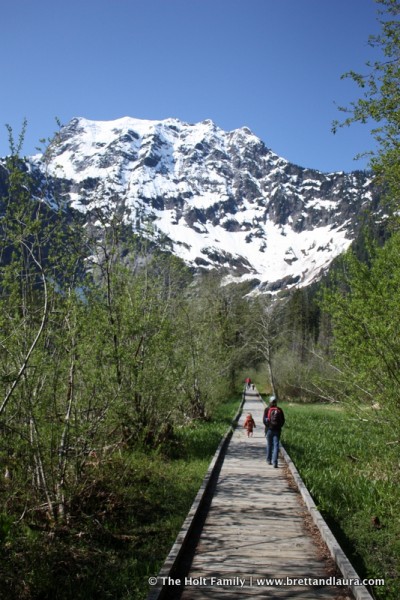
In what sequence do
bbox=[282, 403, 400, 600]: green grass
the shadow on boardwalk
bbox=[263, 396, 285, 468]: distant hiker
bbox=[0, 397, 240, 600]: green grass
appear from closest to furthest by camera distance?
1. the shadow on boardwalk
2. bbox=[0, 397, 240, 600]: green grass
3. bbox=[282, 403, 400, 600]: green grass
4. bbox=[263, 396, 285, 468]: distant hiker

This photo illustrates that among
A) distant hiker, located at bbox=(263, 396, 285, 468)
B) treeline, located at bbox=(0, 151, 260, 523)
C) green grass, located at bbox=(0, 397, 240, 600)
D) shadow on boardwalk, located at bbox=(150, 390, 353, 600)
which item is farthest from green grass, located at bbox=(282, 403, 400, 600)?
treeline, located at bbox=(0, 151, 260, 523)

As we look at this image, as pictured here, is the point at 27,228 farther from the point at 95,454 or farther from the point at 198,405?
the point at 198,405

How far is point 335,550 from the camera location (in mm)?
5410

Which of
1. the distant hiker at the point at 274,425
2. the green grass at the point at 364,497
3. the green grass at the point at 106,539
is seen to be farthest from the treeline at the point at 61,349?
the green grass at the point at 364,497

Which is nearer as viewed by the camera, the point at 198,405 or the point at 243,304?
the point at 198,405

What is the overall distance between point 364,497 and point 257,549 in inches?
133

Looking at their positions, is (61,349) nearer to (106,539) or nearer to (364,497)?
(106,539)

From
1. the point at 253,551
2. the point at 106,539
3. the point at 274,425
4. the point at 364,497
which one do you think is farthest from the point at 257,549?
the point at 274,425

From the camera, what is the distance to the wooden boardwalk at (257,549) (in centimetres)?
475

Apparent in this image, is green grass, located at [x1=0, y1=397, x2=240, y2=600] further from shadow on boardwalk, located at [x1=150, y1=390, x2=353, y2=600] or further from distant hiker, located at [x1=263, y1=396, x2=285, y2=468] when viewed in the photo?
distant hiker, located at [x1=263, y1=396, x2=285, y2=468]

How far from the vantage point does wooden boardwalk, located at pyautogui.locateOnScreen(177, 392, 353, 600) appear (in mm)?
4754

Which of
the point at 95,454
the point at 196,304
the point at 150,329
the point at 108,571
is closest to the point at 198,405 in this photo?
the point at 196,304

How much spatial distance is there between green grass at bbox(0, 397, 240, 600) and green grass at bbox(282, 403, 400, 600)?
2402 millimetres

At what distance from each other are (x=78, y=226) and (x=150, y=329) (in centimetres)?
320
